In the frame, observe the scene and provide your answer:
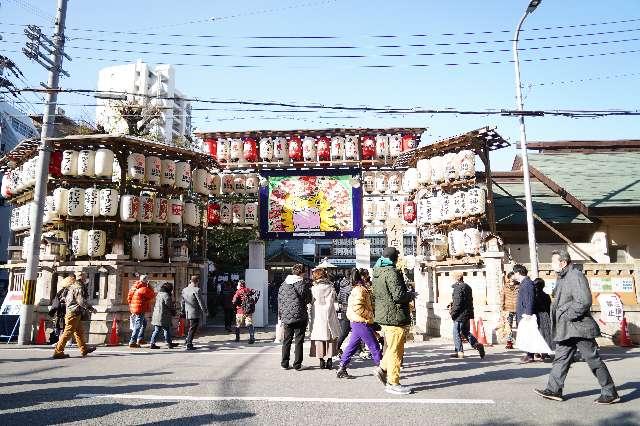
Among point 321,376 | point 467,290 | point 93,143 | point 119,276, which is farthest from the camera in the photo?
point 93,143

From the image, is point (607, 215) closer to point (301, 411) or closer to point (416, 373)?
point (416, 373)

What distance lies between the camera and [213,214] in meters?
18.5

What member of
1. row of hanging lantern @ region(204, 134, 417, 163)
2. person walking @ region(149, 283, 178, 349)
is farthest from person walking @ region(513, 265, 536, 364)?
row of hanging lantern @ region(204, 134, 417, 163)

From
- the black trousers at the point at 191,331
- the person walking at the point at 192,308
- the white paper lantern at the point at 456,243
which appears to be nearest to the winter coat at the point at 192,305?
the person walking at the point at 192,308

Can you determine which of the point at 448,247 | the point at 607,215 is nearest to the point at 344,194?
the point at 448,247

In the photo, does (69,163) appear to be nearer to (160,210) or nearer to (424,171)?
(160,210)

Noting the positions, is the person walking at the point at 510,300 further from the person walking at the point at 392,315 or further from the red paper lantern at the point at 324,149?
the red paper lantern at the point at 324,149

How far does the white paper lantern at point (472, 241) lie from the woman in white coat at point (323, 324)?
24.9 feet

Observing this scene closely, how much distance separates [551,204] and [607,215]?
7.78 ft

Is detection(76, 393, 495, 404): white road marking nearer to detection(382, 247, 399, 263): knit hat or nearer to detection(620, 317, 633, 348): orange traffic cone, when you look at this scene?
detection(382, 247, 399, 263): knit hat

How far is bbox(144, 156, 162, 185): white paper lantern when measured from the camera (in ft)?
51.0

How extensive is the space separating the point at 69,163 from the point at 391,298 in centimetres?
1333

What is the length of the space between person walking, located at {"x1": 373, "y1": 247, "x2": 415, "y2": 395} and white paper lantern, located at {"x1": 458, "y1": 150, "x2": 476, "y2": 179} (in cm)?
925

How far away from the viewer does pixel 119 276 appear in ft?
45.5
